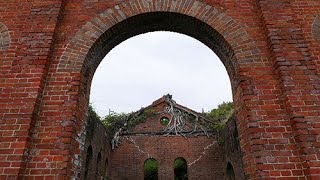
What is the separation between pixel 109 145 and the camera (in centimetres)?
1593

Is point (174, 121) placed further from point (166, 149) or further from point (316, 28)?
point (316, 28)

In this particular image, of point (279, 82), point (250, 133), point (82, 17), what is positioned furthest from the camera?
point (82, 17)

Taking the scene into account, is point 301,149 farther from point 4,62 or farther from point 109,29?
point 4,62

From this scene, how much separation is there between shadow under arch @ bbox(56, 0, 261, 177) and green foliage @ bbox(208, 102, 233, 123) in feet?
42.1

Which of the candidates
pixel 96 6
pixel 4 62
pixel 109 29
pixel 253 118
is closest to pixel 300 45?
pixel 253 118

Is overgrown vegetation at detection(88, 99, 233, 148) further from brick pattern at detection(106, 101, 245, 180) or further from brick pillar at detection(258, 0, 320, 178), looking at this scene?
brick pillar at detection(258, 0, 320, 178)

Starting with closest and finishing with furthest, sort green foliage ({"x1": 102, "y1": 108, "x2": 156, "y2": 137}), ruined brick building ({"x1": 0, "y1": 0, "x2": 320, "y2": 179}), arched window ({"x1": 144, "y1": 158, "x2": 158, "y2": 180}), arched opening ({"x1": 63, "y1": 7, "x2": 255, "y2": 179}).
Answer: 1. ruined brick building ({"x1": 0, "y1": 0, "x2": 320, "y2": 179})
2. arched opening ({"x1": 63, "y1": 7, "x2": 255, "y2": 179})
3. green foliage ({"x1": 102, "y1": 108, "x2": 156, "y2": 137})
4. arched window ({"x1": 144, "y1": 158, "x2": 158, "y2": 180})

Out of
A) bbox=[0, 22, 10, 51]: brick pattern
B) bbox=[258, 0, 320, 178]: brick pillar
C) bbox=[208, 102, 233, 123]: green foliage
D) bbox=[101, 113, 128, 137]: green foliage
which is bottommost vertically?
bbox=[258, 0, 320, 178]: brick pillar

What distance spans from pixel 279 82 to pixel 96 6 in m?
3.62

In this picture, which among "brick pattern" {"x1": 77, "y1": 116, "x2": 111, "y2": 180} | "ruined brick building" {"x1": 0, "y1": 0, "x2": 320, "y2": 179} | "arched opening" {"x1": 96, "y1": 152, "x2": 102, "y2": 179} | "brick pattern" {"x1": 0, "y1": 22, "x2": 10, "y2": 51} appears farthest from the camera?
"arched opening" {"x1": 96, "y1": 152, "x2": 102, "y2": 179}

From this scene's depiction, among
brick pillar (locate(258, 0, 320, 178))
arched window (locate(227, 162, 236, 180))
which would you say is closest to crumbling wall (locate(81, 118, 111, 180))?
arched window (locate(227, 162, 236, 180))

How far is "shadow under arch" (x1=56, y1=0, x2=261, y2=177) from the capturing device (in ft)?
14.5

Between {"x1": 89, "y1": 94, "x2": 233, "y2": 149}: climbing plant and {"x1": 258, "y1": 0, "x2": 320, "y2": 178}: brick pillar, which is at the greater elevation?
{"x1": 89, "y1": 94, "x2": 233, "y2": 149}: climbing plant

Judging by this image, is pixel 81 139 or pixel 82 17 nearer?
pixel 81 139
